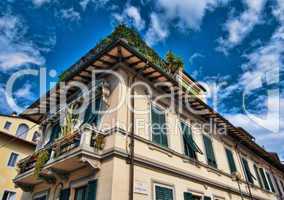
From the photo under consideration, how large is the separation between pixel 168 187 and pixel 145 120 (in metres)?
2.66

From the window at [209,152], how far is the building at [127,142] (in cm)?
8

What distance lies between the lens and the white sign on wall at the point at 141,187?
7.06 metres

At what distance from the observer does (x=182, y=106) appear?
11875 mm

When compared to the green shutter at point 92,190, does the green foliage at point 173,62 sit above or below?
above

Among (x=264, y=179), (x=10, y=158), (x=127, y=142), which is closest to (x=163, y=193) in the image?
(x=127, y=142)

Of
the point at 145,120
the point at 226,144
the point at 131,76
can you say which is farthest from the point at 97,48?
the point at 226,144

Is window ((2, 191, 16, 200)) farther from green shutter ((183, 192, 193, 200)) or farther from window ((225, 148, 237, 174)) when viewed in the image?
window ((225, 148, 237, 174))

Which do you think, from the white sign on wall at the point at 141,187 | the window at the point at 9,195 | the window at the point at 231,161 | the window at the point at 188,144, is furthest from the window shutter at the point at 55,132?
the window at the point at 9,195

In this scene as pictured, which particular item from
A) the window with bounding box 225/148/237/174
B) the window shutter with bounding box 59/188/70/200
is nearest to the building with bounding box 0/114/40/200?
the window shutter with bounding box 59/188/70/200

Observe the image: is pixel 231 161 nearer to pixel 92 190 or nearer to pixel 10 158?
pixel 92 190

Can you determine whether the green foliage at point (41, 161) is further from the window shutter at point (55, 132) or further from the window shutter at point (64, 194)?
the window shutter at point (55, 132)

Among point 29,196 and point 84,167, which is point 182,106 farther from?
point 29,196

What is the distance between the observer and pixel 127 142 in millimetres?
7656

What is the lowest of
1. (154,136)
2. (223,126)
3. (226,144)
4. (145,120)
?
(154,136)
